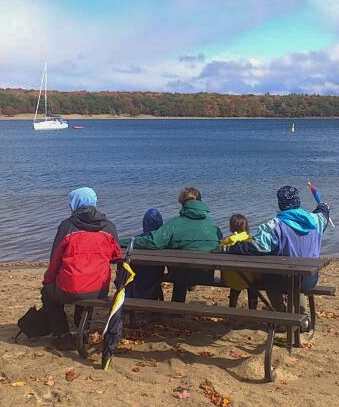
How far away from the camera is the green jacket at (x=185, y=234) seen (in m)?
5.95

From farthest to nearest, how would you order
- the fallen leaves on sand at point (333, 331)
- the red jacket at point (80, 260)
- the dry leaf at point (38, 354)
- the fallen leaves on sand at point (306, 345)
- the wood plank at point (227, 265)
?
the fallen leaves on sand at point (333, 331)
the fallen leaves on sand at point (306, 345)
the dry leaf at point (38, 354)
the red jacket at point (80, 260)
the wood plank at point (227, 265)

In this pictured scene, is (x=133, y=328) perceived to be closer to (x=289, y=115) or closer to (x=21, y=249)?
(x=21, y=249)

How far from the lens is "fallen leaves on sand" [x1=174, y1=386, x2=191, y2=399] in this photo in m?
4.60

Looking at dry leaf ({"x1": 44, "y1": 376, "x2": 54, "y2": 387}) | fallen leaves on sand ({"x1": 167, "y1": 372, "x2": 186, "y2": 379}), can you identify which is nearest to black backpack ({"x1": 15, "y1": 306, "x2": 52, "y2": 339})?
dry leaf ({"x1": 44, "y1": 376, "x2": 54, "y2": 387})

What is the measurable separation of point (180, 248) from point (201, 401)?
179 cm

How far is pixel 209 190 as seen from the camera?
2488 centimetres

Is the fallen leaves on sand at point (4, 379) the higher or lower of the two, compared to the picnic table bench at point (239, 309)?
lower

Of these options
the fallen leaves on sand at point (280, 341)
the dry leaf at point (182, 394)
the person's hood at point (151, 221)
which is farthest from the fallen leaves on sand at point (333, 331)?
the dry leaf at point (182, 394)

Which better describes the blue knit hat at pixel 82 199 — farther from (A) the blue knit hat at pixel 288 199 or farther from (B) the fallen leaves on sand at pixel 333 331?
(B) the fallen leaves on sand at pixel 333 331

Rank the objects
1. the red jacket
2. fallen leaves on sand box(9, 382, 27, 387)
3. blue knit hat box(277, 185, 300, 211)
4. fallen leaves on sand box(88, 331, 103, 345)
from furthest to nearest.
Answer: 1. fallen leaves on sand box(88, 331, 103, 345)
2. blue knit hat box(277, 185, 300, 211)
3. the red jacket
4. fallen leaves on sand box(9, 382, 27, 387)

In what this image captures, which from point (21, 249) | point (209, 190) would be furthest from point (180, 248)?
point (209, 190)

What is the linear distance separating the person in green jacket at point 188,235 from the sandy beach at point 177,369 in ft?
1.86

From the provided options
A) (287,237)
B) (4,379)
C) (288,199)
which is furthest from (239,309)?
(4,379)

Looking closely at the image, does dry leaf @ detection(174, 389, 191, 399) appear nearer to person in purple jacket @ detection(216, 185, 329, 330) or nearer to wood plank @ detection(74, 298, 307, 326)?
wood plank @ detection(74, 298, 307, 326)
